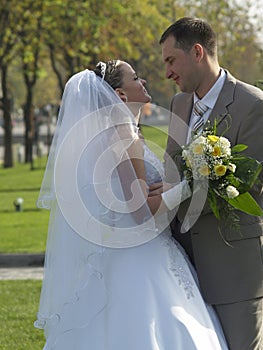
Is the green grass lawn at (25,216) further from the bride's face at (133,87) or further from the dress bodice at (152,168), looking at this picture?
the bride's face at (133,87)

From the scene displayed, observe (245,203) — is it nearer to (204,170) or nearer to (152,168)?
(204,170)

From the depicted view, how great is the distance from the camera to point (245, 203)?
4.95 meters

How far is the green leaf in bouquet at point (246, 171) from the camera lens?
4.88m

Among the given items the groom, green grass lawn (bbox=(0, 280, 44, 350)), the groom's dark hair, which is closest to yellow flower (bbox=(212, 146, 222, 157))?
the groom

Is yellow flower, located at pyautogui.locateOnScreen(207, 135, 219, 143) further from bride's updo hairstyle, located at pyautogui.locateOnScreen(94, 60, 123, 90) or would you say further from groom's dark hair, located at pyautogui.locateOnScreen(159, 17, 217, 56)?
bride's updo hairstyle, located at pyautogui.locateOnScreen(94, 60, 123, 90)

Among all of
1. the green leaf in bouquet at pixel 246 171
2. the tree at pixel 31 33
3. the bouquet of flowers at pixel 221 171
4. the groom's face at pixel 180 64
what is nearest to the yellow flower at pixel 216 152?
the bouquet of flowers at pixel 221 171

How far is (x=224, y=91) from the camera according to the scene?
17.1 ft

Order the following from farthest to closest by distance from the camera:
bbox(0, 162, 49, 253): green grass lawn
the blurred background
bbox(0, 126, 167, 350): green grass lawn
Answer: the blurred background < bbox(0, 162, 49, 253): green grass lawn < bbox(0, 126, 167, 350): green grass lawn

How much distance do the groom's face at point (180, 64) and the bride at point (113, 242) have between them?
259 mm

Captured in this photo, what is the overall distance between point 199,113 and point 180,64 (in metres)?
0.35

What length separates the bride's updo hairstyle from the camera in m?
5.36

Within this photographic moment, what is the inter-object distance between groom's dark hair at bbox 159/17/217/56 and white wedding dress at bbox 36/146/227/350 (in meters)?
0.65

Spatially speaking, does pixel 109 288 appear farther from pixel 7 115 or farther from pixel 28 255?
pixel 7 115

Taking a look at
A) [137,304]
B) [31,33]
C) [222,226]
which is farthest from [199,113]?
[31,33]
